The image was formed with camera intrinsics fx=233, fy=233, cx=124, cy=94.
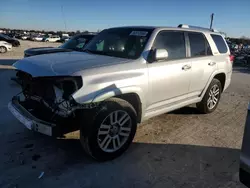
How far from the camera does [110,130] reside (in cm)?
338

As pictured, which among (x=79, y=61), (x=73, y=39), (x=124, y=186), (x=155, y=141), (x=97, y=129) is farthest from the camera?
(x=73, y=39)

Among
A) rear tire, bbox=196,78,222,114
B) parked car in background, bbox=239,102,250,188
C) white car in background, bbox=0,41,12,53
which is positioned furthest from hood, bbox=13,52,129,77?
white car in background, bbox=0,41,12,53

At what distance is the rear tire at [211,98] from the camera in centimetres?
532

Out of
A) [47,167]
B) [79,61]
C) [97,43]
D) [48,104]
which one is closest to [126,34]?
[97,43]

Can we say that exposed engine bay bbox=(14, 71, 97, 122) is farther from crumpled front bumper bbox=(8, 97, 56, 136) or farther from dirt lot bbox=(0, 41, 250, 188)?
dirt lot bbox=(0, 41, 250, 188)

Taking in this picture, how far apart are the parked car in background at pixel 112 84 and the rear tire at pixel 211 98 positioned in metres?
0.50

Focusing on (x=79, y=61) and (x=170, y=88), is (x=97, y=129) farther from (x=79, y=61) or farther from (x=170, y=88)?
(x=170, y=88)

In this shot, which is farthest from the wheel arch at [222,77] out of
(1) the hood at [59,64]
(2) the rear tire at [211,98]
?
(1) the hood at [59,64]

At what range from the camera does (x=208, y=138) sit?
4.32 m

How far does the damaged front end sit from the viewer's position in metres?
2.96

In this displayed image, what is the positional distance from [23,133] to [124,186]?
2.30 meters

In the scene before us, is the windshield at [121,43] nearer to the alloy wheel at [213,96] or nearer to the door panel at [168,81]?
the door panel at [168,81]

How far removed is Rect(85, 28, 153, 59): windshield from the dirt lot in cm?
155

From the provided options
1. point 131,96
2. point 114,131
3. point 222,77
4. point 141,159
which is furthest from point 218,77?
point 114,131
